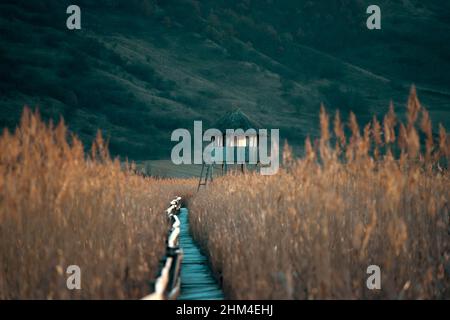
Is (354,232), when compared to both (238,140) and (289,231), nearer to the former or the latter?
(289,231)

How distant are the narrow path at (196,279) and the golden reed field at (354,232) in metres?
0.22

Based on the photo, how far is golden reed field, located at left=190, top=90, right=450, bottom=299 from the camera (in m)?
4.12

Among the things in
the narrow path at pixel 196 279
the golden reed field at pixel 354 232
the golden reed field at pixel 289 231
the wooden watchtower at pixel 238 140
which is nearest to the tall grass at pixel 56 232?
the golden reed field at pixel 289 231

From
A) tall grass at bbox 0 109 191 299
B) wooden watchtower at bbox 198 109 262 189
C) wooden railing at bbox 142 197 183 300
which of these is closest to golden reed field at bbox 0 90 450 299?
tall grass at bbox 0 109 191 299

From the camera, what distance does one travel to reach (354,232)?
460 centimetres

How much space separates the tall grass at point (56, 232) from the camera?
4402mm

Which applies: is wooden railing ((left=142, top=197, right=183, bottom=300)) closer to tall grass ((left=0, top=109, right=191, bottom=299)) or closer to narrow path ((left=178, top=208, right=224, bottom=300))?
tall grass ((left=0, top=109, right=191, bottom=299))

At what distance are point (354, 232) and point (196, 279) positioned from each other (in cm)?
234

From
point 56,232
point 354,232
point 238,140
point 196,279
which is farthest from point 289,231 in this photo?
point 238,140

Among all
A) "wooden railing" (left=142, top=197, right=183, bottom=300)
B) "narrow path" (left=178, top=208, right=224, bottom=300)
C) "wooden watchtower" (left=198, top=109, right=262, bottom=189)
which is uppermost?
"wooden watchtower" (left=198, top=109, right=262, bottom=189)

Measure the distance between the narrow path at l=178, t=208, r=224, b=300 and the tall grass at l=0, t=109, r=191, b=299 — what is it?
44 centimetres

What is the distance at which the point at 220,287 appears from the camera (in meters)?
5.79

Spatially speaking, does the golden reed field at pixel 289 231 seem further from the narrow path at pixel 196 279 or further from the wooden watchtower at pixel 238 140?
the wooden watchtower at pixel 238 140
